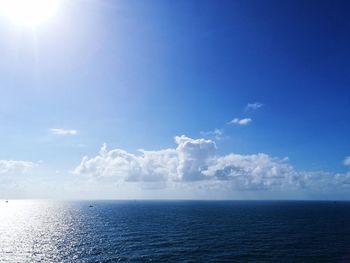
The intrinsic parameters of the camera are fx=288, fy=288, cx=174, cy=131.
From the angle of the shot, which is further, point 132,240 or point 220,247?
point 132,240

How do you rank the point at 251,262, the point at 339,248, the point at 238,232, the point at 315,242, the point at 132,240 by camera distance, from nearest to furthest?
the point at 251,262
the point at 339,248
the point at 315,242
the point at 132,240
the point at 238,232

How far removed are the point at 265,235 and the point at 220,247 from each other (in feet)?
94.0

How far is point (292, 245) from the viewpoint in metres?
85.2

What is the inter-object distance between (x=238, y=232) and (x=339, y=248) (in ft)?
123

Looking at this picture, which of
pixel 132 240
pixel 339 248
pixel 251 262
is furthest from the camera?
pixel 132 240

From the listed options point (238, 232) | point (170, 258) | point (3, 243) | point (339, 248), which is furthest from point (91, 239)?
point (339, 248)

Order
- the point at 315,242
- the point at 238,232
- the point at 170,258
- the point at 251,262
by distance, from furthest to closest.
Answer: the point at 238,232 → the point at 315,242 → the point at 170,258 → the point at 251,262

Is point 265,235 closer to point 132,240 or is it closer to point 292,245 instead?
point 292,245

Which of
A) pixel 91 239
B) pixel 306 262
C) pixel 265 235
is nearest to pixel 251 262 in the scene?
pixel 306 262

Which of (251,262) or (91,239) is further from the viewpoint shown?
(91,239)

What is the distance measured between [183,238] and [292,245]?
114 ft

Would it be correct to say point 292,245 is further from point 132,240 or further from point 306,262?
point 132,240

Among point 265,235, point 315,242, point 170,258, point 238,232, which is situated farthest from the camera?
point 238,232

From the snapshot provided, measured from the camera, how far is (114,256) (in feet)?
244
